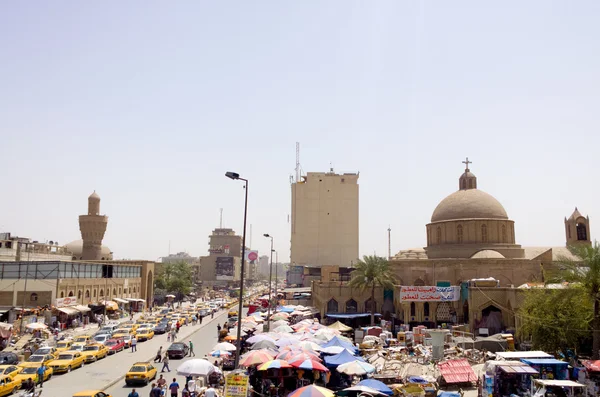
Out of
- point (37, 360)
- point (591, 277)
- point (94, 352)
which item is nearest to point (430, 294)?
point (591, 277)

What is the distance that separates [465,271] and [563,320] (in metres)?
19.1

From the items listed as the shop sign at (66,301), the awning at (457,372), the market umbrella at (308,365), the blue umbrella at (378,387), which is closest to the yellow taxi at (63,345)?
the shop sign at (66,301)

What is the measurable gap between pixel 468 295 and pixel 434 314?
3.63 m

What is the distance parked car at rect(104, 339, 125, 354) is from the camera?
31.9 m

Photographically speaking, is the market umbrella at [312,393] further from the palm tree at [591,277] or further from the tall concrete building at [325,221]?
the tall concrete building at [325,221]

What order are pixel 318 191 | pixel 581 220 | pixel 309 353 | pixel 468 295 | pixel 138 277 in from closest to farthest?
pixel 309 353 → pixel 468 295 → pixel 581 220 → pixel 138 277 → pixel 318 191

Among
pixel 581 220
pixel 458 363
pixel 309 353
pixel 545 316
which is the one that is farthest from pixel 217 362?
pixel 581 220

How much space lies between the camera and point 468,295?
133 feet

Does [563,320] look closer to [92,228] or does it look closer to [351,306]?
[351,306]

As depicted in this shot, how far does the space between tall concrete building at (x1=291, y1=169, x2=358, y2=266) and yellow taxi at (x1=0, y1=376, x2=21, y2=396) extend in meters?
88.9

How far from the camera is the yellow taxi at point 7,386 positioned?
66.5 feet

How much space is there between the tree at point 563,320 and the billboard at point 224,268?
121 m

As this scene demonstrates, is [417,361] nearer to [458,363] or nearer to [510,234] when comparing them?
[458,363]

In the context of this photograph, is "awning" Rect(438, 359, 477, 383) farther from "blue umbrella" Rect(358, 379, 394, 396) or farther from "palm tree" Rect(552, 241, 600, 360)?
"palm tree" Rect(552, 241, 600, 360)
